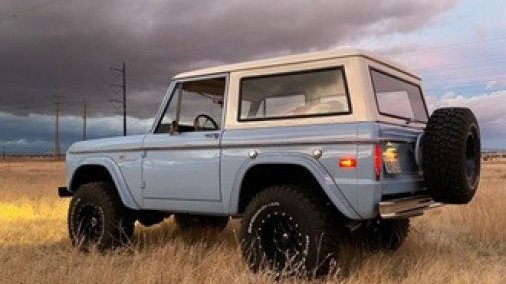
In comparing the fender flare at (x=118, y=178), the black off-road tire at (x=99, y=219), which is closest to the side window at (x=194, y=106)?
the fender flare at (x=118, y=178)

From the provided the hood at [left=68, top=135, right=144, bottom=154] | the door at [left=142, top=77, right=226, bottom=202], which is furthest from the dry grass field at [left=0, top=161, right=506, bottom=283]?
the hood at [left=68, top=135, right=144, bottom=154]

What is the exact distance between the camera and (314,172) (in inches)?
208

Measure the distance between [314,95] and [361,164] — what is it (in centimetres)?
95

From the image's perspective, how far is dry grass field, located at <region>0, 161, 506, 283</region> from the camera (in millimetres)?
5539

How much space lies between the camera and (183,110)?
6.80 metres

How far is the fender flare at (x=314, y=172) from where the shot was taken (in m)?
5.17

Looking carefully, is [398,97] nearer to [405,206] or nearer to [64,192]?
[405,206]

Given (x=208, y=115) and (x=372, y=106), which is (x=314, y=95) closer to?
(x=372, y=106)

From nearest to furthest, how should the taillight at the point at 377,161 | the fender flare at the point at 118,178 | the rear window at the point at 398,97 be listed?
the taillight at the point at 377,161 → the rear window at the point at 398,97 → the fender flare at the point at 118,178

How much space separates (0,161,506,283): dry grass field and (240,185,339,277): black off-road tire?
0.16 m

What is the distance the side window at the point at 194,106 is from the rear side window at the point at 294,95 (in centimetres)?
46

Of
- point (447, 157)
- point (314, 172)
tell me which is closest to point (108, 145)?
point (314, 172)

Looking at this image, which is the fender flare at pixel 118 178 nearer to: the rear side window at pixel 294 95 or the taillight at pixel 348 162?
the rear side window at pixel 294 95

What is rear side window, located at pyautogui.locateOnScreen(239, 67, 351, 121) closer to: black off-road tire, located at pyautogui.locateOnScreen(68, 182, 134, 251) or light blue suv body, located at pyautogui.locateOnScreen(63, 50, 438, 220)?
light blue suv body, located at pyautogui.locateOnScreen(63, 50, 438, 220)
